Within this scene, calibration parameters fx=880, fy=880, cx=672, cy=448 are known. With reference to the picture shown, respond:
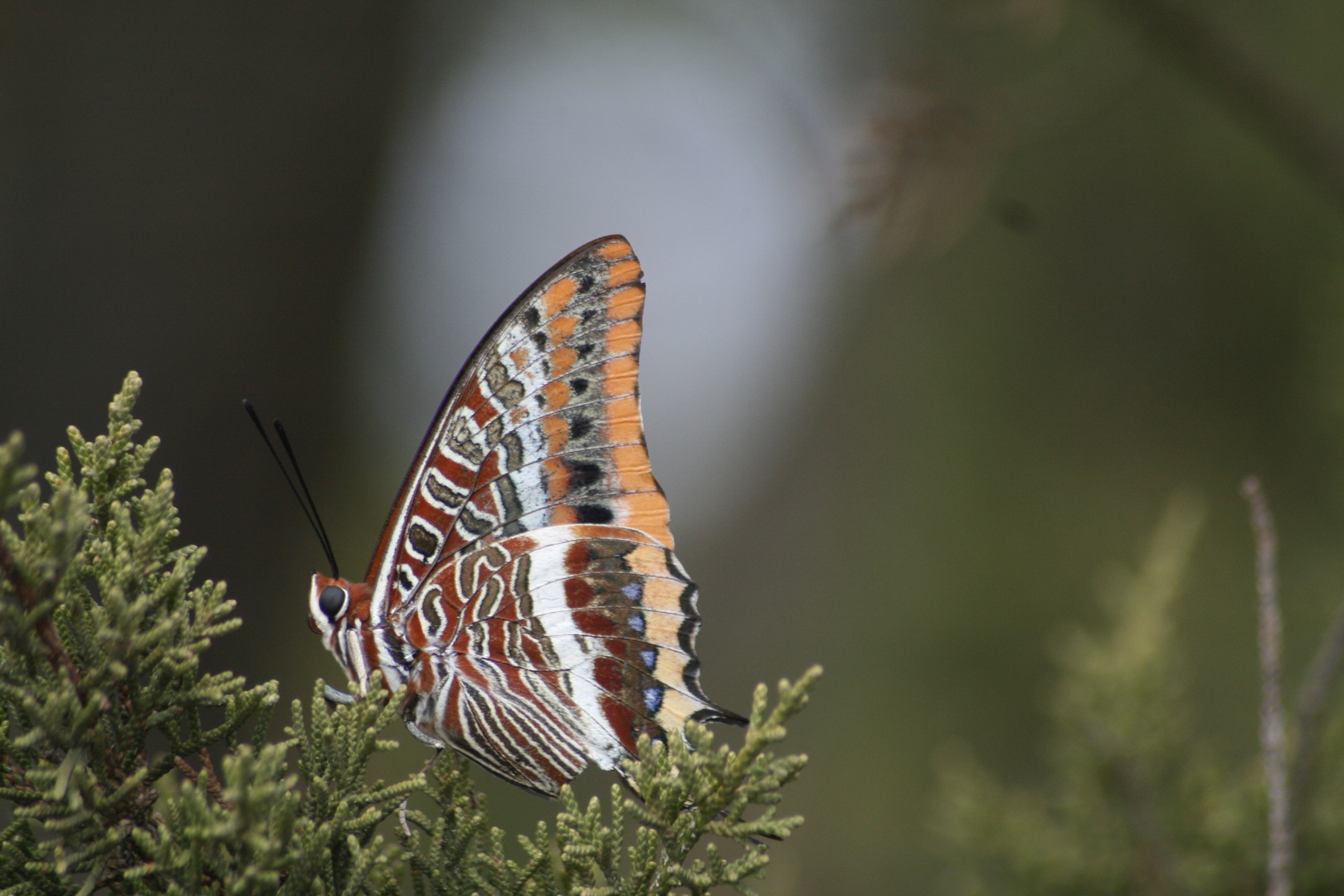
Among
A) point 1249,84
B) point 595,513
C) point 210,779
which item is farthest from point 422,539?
point 1249,84

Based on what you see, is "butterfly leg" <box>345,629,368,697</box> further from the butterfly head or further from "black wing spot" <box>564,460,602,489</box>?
"black wing spot" <box>564,460,602,489</box>

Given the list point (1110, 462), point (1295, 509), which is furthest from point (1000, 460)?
point (1295, 509)

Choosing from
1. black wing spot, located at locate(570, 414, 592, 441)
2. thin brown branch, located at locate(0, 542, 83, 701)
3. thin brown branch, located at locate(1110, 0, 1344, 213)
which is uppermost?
thin brown branch, located at locate(1110, 0, 1344, 213)

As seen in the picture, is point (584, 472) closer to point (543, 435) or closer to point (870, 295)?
point (543, 435)

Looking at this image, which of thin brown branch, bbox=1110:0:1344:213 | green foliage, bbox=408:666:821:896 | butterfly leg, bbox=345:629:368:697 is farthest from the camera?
thin brown branch, bbox=1110:0:1344:213

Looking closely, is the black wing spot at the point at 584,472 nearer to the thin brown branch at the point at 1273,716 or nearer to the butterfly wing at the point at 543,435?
the butterfly wing at the point at 543,435

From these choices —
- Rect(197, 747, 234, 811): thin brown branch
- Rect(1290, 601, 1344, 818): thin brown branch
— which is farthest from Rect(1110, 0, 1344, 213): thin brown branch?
Rect(197, 747, 234, 811): thin brown branch

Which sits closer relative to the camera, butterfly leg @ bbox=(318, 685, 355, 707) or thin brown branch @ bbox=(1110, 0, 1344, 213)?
butterfly leg @ bbox=(318, 685, 355, 707)
